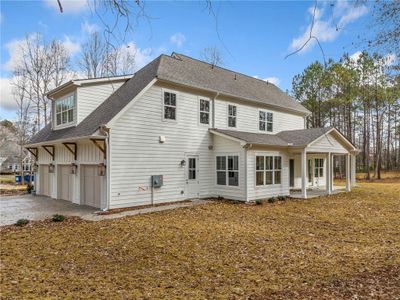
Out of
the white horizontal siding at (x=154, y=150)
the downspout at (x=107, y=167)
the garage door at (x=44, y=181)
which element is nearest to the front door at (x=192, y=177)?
the white horizontal siding at (x=154, y=150)

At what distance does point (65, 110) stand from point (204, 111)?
6868 mm

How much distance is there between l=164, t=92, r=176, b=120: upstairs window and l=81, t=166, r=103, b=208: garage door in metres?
3.94

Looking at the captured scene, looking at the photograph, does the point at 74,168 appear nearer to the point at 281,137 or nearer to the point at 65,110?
the point at 65,110

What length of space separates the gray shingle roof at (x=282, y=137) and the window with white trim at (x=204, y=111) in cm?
77

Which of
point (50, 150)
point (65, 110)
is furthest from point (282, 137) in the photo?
point (50, 150)

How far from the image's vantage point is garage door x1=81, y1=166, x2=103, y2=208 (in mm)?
11914

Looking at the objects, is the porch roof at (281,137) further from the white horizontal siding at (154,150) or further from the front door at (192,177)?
the front door at (192,177)

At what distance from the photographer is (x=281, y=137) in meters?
17.5

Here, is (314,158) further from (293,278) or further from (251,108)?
(293,278)

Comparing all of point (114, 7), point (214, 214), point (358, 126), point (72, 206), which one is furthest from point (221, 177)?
point (358, 126)

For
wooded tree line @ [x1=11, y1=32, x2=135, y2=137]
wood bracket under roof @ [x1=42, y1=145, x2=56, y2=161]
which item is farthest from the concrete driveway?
wooded tree line @ [x1=11, y1=32, x2=135, y2=137]

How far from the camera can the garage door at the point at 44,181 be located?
16016 mm

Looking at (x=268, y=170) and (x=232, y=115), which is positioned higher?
(x=232, y=115)

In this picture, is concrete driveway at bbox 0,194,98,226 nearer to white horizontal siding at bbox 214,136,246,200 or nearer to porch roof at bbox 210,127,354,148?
white horizontal siding at bbox 214,136,246,200
